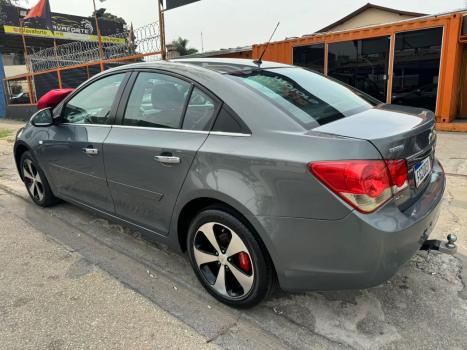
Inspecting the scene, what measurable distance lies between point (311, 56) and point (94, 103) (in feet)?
28.6

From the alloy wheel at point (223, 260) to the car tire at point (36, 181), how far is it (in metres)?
2.40


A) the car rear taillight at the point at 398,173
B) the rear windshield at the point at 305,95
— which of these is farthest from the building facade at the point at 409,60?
the car rear taillight at the point at 398,173

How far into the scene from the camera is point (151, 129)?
274 centimetres

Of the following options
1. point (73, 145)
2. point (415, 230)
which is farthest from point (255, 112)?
point (73, 145)

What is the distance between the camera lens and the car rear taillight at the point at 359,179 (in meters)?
1.82

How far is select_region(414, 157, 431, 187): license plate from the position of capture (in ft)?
7.04

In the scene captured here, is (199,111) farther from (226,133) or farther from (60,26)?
(60,26)

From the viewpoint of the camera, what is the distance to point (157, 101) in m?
2.79

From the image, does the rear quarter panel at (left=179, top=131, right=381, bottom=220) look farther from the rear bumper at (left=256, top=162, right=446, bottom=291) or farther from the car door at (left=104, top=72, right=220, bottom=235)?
the car door at (left=104, top=72, right=220, bottom=235)

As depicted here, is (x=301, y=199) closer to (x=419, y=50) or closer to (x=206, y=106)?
(x=206, y=106)

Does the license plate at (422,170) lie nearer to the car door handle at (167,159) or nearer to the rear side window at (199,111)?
the rear side window at (199,111)

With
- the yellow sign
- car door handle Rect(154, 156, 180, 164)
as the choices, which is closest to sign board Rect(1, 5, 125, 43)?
the yellow sign

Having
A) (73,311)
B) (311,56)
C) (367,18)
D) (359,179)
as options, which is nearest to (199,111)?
(359,179)

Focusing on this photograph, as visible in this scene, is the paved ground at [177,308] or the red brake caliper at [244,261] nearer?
the paved ground at [177,308]
